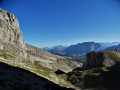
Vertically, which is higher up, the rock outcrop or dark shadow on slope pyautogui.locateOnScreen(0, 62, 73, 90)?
the rock outcrop

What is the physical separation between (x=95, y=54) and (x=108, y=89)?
291 ft

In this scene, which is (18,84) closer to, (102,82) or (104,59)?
(102,82)

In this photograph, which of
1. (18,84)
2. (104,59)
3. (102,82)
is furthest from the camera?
(104,59)

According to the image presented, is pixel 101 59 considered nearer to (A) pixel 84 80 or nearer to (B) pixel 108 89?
(A) pixel 84 80

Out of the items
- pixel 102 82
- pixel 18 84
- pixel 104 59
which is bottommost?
pixel 102 82

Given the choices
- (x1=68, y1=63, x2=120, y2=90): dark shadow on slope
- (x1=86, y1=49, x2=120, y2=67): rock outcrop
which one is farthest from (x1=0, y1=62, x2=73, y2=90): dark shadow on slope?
(x1=86, y1=49, x2=120, y2=67): rock outcrop

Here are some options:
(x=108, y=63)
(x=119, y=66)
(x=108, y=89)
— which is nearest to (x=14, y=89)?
(x=108, y=89)

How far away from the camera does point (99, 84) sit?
A: 94750mm

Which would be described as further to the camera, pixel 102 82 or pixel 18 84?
pixel 102 82

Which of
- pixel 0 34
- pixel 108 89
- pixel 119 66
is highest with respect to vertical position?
pixel 0 34

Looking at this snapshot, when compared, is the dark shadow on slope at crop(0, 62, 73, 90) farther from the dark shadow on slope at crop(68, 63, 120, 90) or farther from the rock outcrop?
the rock outcrop

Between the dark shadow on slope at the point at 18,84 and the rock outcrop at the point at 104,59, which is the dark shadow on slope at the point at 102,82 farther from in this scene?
the dark shadow on slope at the point at 18,84

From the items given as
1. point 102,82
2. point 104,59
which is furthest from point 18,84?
point 104,59

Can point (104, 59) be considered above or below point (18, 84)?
above
